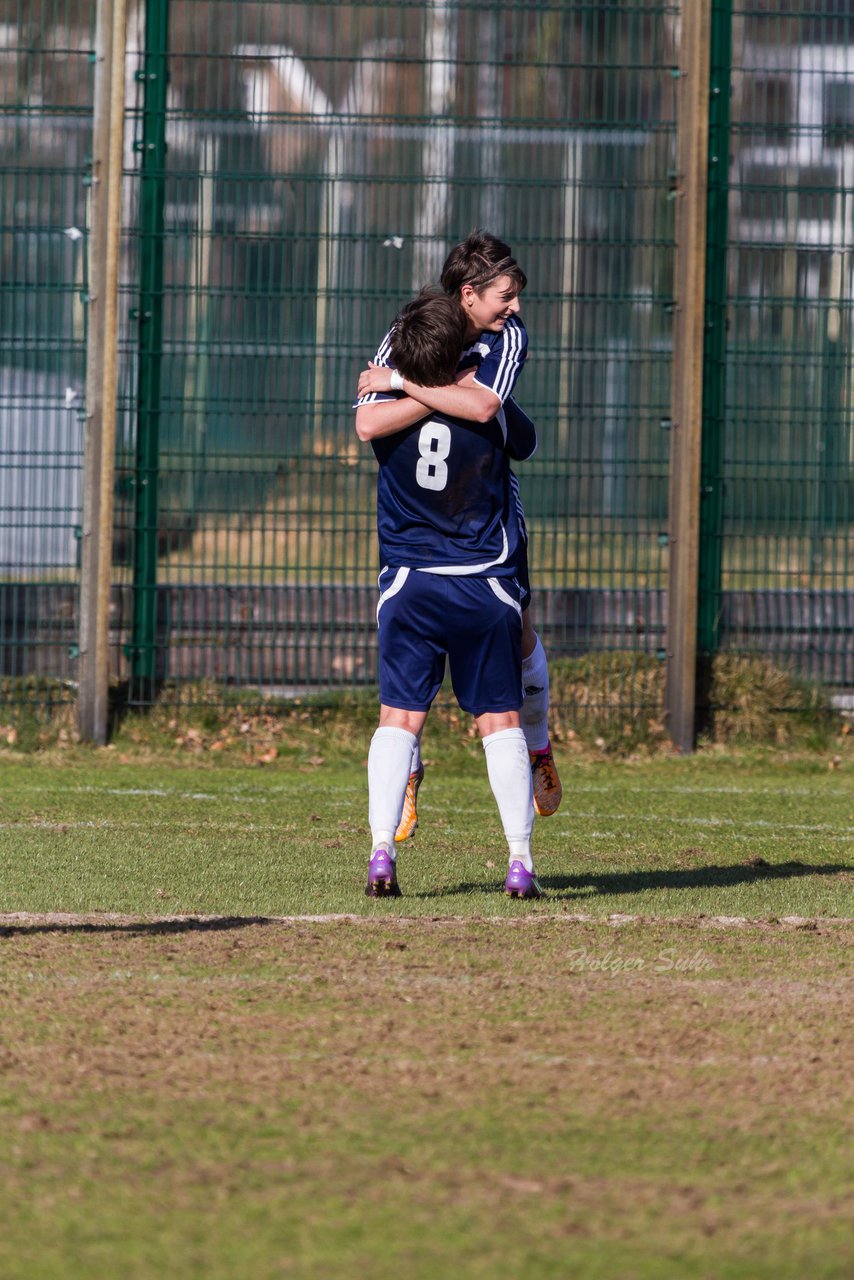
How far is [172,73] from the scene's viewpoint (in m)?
10.3

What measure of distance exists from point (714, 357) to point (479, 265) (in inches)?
202

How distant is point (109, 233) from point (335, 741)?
2956 mm

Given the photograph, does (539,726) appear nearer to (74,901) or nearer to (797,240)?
(74,901)

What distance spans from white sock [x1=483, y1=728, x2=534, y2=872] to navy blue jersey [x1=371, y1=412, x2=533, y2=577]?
0.52 m

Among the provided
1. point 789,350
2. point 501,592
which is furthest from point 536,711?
point 789,350

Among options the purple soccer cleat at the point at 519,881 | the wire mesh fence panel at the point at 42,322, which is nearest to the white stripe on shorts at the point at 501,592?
the purple soccer cleat at the point at 519,881

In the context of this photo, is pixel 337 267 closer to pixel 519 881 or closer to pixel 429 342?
pixel 429 342

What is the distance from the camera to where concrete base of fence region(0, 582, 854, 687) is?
10281 millimetres

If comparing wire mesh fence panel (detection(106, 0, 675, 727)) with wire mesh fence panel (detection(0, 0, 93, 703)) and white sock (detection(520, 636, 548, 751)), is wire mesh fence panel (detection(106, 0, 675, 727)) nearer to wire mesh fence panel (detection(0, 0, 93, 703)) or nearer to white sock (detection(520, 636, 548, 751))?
wire mesh fence panel (detection(0, 0, 93, 703))

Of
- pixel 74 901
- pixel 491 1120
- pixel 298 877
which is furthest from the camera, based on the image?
pixel 298 877

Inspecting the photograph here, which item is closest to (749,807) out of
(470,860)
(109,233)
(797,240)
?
(470,860)

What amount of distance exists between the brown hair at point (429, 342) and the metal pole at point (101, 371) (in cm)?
463

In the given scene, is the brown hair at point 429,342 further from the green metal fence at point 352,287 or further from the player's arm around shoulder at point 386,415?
the green metal fence at point 352,287

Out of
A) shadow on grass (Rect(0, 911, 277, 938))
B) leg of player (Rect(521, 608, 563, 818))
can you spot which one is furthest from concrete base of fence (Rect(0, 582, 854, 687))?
shadow on grass (Rect(0, 911, 277, 938))
